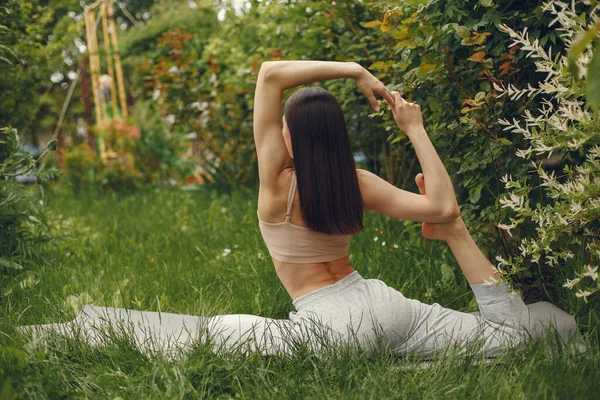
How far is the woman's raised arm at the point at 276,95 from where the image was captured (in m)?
2.45

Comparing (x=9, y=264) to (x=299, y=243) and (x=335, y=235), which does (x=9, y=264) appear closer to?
(x=299, y=243)

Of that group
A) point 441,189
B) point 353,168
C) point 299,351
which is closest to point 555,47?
point 441,189

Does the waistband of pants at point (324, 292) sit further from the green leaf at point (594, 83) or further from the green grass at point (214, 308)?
the green leaf at point (594, 83)

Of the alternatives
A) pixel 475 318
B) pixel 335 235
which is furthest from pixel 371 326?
pixel 475 318

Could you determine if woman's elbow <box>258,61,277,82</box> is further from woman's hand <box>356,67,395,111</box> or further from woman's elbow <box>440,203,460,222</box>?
woman's elbow <box>440,203,460,222</box>

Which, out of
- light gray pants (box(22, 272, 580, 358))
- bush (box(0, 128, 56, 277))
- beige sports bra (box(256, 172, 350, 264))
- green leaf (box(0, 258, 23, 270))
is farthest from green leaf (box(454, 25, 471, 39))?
green leaf (box(0, 258, 23, 270))

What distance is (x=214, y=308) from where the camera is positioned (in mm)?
3029

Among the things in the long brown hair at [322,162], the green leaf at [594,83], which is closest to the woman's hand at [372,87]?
the long brown hair at [322,162]

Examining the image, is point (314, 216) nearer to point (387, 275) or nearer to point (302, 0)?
point (387, 275)

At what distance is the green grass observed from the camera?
7.03 ft

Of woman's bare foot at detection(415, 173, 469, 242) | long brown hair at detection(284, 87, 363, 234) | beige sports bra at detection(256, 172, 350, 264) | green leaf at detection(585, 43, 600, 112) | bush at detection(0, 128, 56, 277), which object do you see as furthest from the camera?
bush at detection(0, 128, 56, 277)

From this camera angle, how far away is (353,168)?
2424mm

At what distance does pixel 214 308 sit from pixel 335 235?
0.84m

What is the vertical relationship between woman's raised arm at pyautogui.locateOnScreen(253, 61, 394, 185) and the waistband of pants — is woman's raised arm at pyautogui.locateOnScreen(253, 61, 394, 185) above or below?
above
